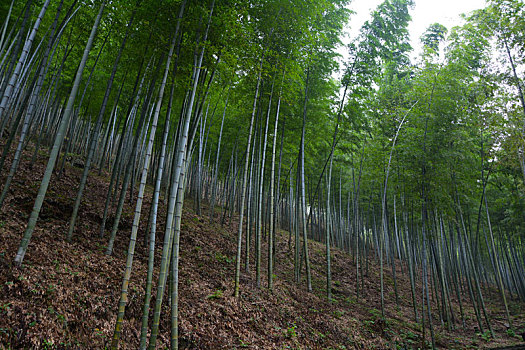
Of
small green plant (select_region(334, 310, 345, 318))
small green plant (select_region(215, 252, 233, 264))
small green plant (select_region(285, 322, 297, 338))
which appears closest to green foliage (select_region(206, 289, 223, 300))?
small green plant (select_region(285, 322, 297, 338))

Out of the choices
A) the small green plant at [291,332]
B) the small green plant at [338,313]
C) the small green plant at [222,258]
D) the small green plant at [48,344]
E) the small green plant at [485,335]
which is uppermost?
the small green plant at [222,258]

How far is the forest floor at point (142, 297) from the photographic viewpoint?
9.05 feet

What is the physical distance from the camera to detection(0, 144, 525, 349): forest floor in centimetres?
276

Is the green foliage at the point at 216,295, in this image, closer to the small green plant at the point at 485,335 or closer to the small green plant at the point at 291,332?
the small green plant at the point at 291,332

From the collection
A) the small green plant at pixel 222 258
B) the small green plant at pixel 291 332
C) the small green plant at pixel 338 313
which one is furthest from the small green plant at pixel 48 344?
the small green plant at pixel 338 313

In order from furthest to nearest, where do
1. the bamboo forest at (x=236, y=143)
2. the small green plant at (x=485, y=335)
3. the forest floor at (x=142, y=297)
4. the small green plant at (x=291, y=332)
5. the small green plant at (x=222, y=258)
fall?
the small green plant at (x=485, y=335) < the small green plant at (x=222, y=258) < the small green plant at (x=291, y=332) < the bamboo forest at (x=236, y=143) < the forest floor at (x=142, y=297)

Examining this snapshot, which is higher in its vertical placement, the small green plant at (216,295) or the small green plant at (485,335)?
the small green plant at (216,295)

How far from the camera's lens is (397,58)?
959 centimetres

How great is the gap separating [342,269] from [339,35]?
26.4ft

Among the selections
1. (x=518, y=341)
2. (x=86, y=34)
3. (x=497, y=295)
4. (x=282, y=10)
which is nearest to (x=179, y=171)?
(x=282, y=10)

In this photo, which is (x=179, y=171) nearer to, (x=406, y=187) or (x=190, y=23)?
(x=190, y=23)

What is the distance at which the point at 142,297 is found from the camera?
3.64m

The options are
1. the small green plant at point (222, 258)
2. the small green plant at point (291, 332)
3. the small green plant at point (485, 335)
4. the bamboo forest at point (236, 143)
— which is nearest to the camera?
the bamboo forest at point (236, 143)

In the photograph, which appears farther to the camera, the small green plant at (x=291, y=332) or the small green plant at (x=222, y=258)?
the small green plant at (x=222, y=258)
